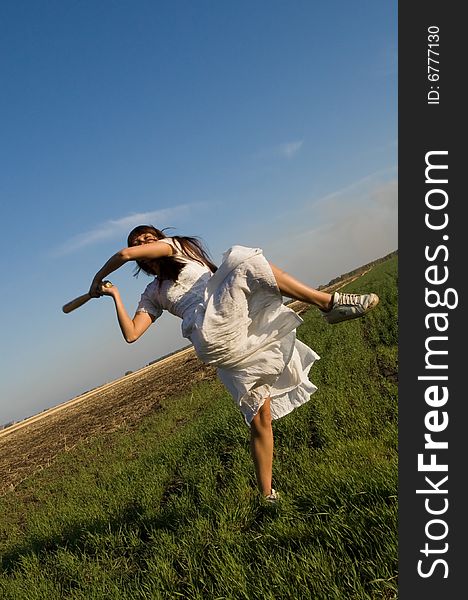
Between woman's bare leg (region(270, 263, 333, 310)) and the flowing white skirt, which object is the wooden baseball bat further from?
woman's bare leg (region(270, 263, 333, 310))

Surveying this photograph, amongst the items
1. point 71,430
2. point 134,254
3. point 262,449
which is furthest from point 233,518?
point 71,430

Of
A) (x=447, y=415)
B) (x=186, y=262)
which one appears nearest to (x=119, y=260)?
(x=186, y=262)

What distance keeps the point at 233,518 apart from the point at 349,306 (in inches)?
59.7

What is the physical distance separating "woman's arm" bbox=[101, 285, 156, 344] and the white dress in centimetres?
6

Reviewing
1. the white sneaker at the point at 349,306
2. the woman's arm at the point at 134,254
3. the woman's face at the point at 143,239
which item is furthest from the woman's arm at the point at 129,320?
the white sneaker at the point at 349,306

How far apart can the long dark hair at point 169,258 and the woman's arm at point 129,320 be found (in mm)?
210

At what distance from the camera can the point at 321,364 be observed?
27.4 ft

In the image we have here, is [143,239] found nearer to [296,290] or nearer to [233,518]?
[296,290]

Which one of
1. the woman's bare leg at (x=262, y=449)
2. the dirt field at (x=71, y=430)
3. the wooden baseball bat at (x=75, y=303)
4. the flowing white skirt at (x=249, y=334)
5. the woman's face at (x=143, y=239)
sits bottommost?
the dirt field at (x=71, y=430)

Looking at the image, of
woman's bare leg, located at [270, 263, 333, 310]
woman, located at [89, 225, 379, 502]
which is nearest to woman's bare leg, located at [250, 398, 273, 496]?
woman, located at [89, 225, 379, 502]

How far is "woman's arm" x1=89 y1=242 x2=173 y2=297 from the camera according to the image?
3256mm

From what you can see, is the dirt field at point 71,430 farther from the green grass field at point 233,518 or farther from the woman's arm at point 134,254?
the woman's arm at point 134,254

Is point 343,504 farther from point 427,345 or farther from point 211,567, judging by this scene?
point 427,345

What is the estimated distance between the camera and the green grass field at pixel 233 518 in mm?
2463
